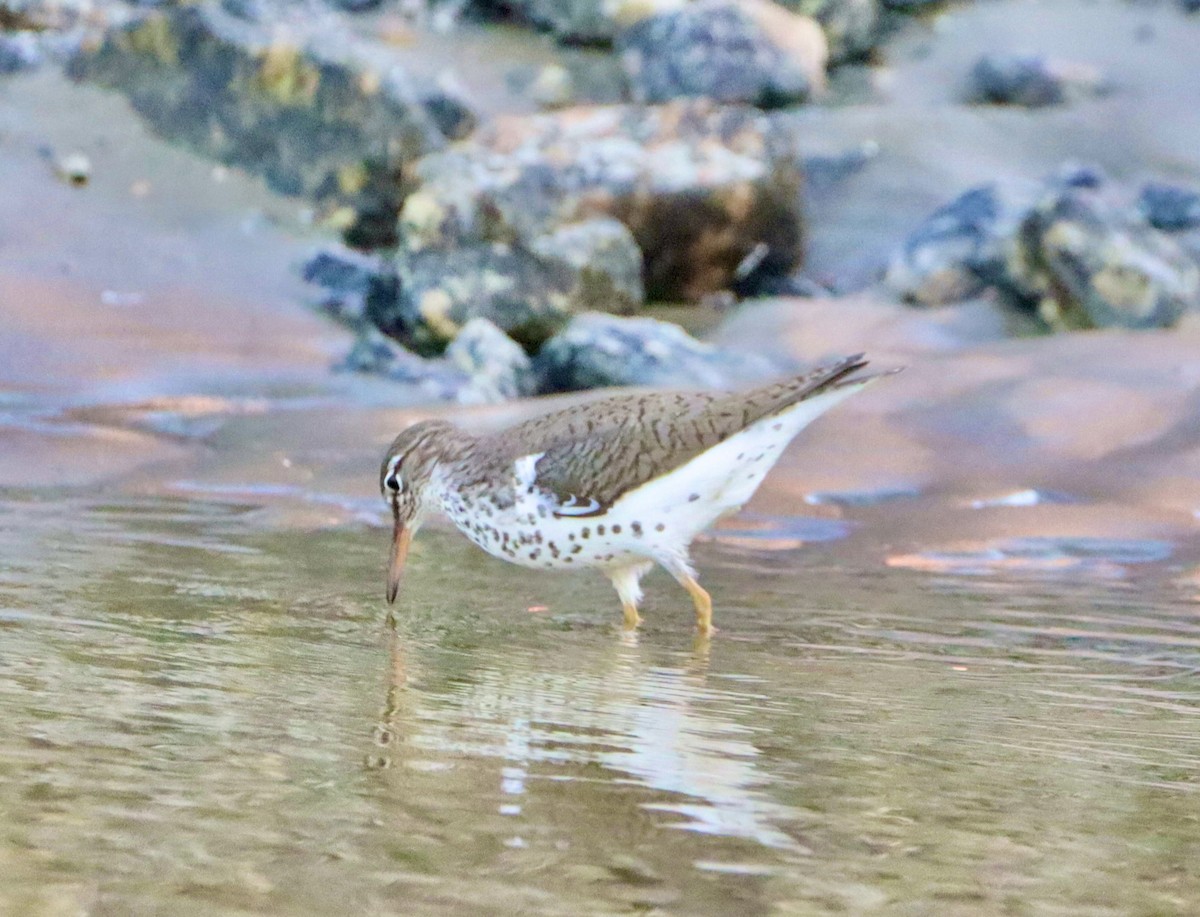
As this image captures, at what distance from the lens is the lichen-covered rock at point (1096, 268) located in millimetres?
11125

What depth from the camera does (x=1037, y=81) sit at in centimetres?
1619

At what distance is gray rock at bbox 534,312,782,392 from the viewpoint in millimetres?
10266

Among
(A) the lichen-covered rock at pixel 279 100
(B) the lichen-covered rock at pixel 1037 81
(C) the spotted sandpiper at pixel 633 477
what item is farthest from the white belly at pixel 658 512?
(B) the lichen-covered rock at pixel 1037 81

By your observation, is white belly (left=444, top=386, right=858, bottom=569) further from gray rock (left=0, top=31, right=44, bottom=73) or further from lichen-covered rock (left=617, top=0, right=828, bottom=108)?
lichen-covered rock (left=617, top=0, right=828, bottom=108)

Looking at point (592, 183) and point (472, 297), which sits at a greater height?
point (592, 183)

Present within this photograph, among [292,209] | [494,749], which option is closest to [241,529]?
[494,749]

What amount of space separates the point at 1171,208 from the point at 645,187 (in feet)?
13.2

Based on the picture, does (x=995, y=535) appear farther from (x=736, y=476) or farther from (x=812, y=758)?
(x=812, y=758)

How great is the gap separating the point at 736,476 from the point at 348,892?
3.32 meters

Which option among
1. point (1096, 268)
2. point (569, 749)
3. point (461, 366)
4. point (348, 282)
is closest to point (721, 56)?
point (348, 282)

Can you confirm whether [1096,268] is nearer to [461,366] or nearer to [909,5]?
[461,366]

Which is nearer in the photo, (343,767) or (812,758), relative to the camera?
(343,767)

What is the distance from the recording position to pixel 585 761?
11.3ft

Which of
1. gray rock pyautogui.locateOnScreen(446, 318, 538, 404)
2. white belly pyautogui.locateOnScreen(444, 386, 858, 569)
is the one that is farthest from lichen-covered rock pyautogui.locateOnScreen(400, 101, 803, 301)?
white belly pyautogui.locateOnScreen(444, 386, 858, 569)
